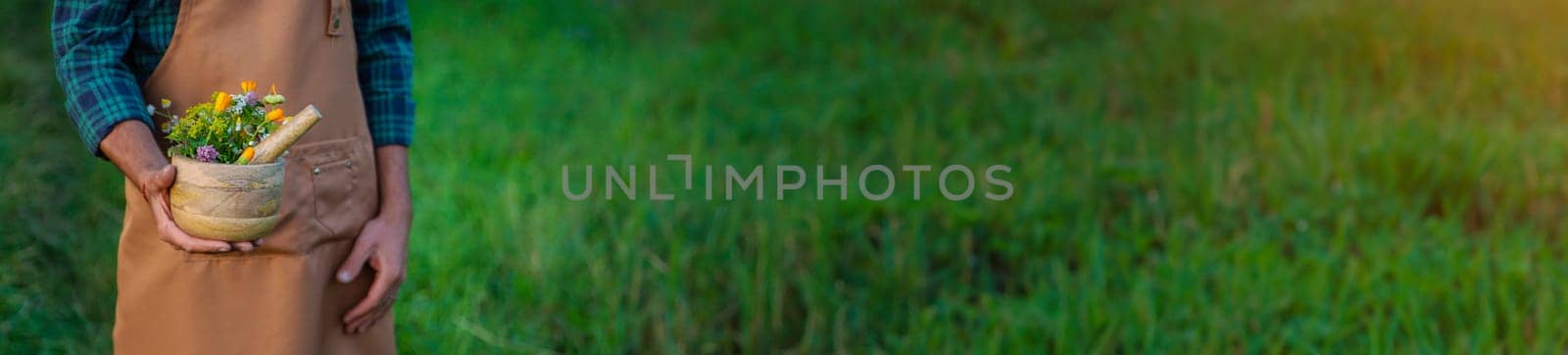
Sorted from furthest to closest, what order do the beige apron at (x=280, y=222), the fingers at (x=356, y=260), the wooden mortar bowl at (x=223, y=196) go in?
the fingers at (x=356, y=260)
the beige apron at (x=280, y=222)
the wooden mortar bowl at (x=223, y=196)

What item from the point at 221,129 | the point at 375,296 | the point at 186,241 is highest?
the point at 221,129

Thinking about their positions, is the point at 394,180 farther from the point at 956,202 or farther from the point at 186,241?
the point at 956,202

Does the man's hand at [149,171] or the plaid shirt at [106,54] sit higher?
the plaid shirt at [106,54]

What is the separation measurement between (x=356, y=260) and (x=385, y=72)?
0.23 m

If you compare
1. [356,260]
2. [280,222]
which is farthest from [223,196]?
[356,260]

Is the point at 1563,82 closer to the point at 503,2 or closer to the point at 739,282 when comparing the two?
the point at 739,282

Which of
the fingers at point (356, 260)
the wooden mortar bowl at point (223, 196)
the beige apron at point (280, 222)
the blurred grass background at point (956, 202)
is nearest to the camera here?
the wooden mortar bowl at point (223, 196)

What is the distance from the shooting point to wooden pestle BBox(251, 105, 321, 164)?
4.11 ft

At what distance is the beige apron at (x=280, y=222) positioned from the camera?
4.51ft

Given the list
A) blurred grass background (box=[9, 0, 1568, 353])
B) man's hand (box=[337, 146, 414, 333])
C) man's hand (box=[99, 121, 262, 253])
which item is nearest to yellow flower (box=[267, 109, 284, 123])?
man's hand (box=[99, 121, 262, 253])

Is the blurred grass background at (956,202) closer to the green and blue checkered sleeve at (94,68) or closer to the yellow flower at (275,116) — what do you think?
the green and blue checkered sleeve at (94,68)

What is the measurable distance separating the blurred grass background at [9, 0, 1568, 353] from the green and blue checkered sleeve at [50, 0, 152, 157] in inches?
42.6

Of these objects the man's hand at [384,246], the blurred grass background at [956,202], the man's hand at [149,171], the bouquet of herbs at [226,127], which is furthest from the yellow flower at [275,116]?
the blurred grass background at [956,202]

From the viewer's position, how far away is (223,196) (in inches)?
48.4
